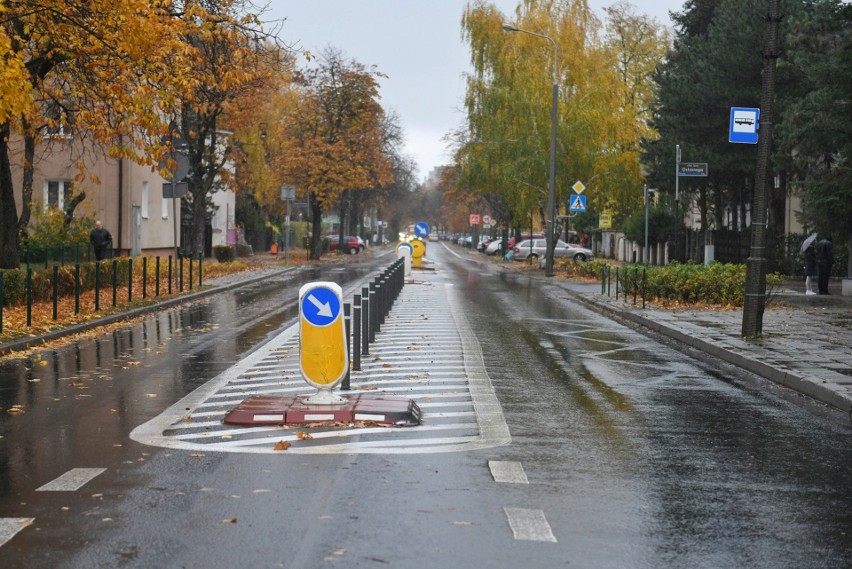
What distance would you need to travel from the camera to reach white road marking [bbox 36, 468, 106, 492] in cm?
709

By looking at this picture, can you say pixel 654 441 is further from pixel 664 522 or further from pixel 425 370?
pixel 425 370

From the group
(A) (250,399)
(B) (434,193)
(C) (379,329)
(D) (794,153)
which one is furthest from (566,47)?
(B) (434,193)

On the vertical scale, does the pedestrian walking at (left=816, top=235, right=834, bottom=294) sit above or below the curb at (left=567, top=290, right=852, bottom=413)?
above

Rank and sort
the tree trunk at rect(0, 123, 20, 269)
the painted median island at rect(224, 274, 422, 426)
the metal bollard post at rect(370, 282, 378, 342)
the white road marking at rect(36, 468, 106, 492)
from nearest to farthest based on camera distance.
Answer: the white road marking at rect(36, 468, 106, 492) < the painted median island at rect(224, 274, 422, 426) < the metal bollard post at rect(370, 282, 378, 342) < the tree trunk at rect(0, 123, 20, 269)

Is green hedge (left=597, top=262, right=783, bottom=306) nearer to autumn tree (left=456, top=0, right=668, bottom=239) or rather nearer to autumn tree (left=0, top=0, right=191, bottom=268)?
autumn tree (left=0, top=0, right=191, bottom=268)

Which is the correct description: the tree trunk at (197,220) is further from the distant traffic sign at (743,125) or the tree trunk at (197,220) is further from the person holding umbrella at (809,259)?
the distant traffic sign at (743,125)

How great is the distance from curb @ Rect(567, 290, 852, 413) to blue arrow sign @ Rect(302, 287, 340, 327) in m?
5.06

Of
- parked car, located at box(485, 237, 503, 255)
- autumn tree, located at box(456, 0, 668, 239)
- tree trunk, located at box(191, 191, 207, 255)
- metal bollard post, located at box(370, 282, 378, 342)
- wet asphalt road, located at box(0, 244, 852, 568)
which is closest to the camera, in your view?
wet asphalt road, located at box(0, 244, 852, 568)

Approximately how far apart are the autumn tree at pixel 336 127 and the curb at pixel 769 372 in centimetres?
4294

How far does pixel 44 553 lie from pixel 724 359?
39.9 ft

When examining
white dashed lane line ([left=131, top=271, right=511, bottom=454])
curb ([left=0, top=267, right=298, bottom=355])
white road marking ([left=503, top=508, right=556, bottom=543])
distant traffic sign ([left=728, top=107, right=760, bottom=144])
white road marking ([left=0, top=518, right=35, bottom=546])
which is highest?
distant traffic sign ([left=728, top=107, right=760, bottom=144])

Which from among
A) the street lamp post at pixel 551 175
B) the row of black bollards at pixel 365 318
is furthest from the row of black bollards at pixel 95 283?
the street lamp post at pixel 551 175

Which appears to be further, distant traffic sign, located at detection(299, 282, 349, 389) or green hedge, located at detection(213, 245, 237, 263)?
green hedge, located at detection(213, 245, 237, 263)

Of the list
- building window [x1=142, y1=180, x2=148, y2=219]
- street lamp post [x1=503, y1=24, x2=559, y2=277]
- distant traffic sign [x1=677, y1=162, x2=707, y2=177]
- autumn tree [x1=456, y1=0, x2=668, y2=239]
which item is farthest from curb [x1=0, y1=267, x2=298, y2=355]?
autumn tree [x1=456, y1=0, x2=668, y2=239]
